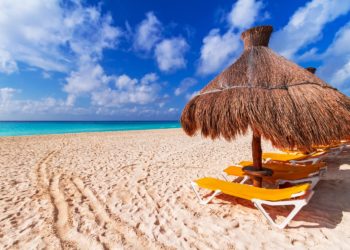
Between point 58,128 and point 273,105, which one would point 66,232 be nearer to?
point 273,105

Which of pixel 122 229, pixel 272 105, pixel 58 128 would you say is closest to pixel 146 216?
pixel 122 229

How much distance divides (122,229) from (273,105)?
9.39ft

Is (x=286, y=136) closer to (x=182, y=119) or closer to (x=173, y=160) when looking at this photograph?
(x=182, y=119)

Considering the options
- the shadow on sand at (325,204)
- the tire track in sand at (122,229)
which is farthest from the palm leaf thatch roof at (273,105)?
the tire track in sand at (122,229)

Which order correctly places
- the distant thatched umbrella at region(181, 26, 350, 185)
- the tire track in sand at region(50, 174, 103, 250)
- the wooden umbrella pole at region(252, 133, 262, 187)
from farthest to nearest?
the wooden umbrella pole at region(252, 133, 262, 187), the distant thatched umbrella at region(181, 26, 350, 185), the tire track in sand at region(50, 174, 103, 250)

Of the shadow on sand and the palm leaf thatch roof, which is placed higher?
the palm leaf thatch roof

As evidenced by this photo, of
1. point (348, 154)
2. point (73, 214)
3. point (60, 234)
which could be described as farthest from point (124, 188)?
point (348, 154)

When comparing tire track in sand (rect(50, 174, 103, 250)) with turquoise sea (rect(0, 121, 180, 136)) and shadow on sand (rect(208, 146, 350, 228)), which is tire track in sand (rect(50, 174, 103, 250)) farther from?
turquoise sea (rect(0, 121, 180, 136))

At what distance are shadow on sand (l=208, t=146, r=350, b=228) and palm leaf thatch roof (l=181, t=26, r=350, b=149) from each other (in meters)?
1.15

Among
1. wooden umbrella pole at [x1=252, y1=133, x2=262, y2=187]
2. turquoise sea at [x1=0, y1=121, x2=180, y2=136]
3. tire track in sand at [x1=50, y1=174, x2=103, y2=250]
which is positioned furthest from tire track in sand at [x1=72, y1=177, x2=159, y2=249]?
turquoise sea at [x1=0, y1=121, x2=180, y2=136]

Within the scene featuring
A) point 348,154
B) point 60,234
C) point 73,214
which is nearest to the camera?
point 60,234

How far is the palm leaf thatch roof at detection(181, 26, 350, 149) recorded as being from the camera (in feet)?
8.99

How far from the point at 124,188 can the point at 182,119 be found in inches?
84.0

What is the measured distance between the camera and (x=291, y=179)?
3.81 m
